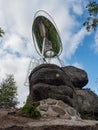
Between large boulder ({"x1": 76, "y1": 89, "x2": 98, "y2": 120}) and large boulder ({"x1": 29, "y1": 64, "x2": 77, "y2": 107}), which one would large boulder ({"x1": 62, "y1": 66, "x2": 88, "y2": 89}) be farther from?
large boulder ({"x1": 29, "y1": 64, "x2": 77, "y2": 107})

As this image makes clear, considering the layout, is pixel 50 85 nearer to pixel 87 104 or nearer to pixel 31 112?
pixel 87 104

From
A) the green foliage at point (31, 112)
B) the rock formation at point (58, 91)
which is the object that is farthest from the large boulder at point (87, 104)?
the green foliage at point (31, 112)

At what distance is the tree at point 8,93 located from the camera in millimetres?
33656

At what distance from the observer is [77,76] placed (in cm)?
2122

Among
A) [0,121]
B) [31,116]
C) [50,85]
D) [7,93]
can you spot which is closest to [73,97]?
[50,85]

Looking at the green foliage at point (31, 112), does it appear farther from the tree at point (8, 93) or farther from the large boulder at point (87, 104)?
the tree at point (8, 93)

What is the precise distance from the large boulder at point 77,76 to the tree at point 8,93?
1259cm

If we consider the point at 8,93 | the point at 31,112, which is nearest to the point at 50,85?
the point at 31,112

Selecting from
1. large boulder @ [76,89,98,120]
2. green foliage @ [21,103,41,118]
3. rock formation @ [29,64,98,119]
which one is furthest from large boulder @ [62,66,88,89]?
green foliage @ [21,103,41,118]

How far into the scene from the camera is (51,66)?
18938mm

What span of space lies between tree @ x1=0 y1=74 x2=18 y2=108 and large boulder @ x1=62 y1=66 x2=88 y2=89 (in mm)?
12594

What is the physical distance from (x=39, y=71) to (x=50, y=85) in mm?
1243

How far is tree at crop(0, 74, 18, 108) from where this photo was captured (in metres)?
33.7

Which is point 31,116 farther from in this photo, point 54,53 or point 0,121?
point 54,53
